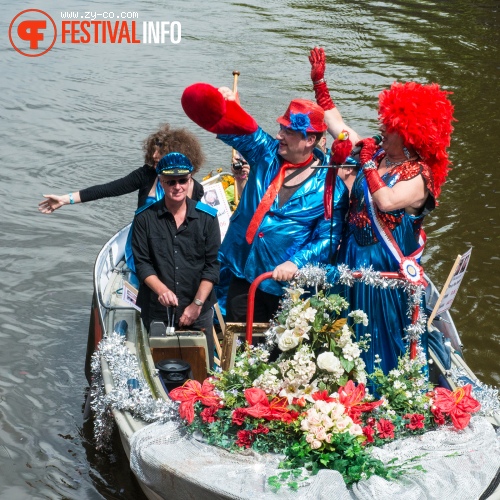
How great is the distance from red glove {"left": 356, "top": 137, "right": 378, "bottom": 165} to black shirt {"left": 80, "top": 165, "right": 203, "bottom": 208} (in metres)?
2.02

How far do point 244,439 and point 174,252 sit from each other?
1788 mm

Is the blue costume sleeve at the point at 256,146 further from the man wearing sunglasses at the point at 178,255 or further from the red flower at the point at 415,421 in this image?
the red flower at the point at 415,421

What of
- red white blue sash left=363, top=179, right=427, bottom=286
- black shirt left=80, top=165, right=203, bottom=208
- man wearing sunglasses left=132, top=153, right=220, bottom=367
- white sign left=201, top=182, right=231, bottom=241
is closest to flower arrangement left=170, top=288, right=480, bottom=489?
red white blue sash left=363, top=179, right=427, bottom=286

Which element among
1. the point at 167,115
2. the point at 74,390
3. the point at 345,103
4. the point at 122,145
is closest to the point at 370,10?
the point at 345,103

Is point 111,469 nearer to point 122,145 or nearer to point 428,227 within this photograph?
point 428,227

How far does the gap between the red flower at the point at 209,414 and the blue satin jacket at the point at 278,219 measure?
1154 mm

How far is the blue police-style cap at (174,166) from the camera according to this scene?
548cm

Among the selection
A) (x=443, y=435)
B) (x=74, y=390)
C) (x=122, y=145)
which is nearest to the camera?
(x=443, y=435)

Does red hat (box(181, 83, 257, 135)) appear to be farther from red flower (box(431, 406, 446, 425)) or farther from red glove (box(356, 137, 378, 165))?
red flower (box(431, 406, 446, 425))

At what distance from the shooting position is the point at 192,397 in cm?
441

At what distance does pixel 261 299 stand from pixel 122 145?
26.7 ft

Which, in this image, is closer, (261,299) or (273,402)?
(273,402)

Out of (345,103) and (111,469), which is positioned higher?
(345,103)

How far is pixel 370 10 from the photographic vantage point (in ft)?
68.8
